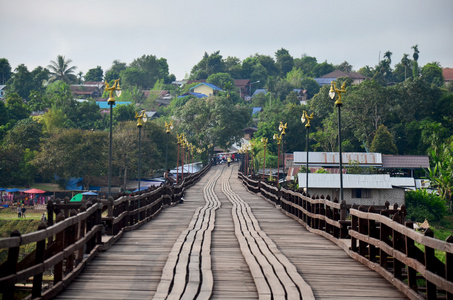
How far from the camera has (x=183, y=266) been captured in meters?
9.06

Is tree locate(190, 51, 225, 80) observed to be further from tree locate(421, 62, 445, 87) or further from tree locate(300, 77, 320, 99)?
tree locate(421, 62, 445, 87)

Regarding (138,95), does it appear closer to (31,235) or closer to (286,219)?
(286,219)

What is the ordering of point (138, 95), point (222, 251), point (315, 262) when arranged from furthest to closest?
point (138, 95) < point (222, 251) < point (315, 262)

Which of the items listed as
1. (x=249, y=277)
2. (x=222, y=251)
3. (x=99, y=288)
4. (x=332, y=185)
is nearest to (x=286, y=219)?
(x=222, y=251)

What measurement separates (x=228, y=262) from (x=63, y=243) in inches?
117

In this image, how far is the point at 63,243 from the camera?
826 cm

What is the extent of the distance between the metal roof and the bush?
1361cm

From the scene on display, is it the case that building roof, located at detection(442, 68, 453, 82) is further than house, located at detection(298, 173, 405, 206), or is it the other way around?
building roof, located at detection(442, 68, 453, 82)

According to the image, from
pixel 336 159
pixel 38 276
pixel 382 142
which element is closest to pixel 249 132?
pixel 382 142

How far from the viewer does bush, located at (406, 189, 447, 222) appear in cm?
5797

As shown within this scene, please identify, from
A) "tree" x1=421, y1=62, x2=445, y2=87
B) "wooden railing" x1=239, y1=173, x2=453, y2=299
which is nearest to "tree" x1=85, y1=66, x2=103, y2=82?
"tree" x1=421, y1=62, x2=445, y2=87

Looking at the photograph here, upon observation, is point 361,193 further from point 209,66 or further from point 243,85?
point 209,66

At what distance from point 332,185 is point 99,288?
49138 mm

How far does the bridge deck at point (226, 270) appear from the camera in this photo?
7.58 m
